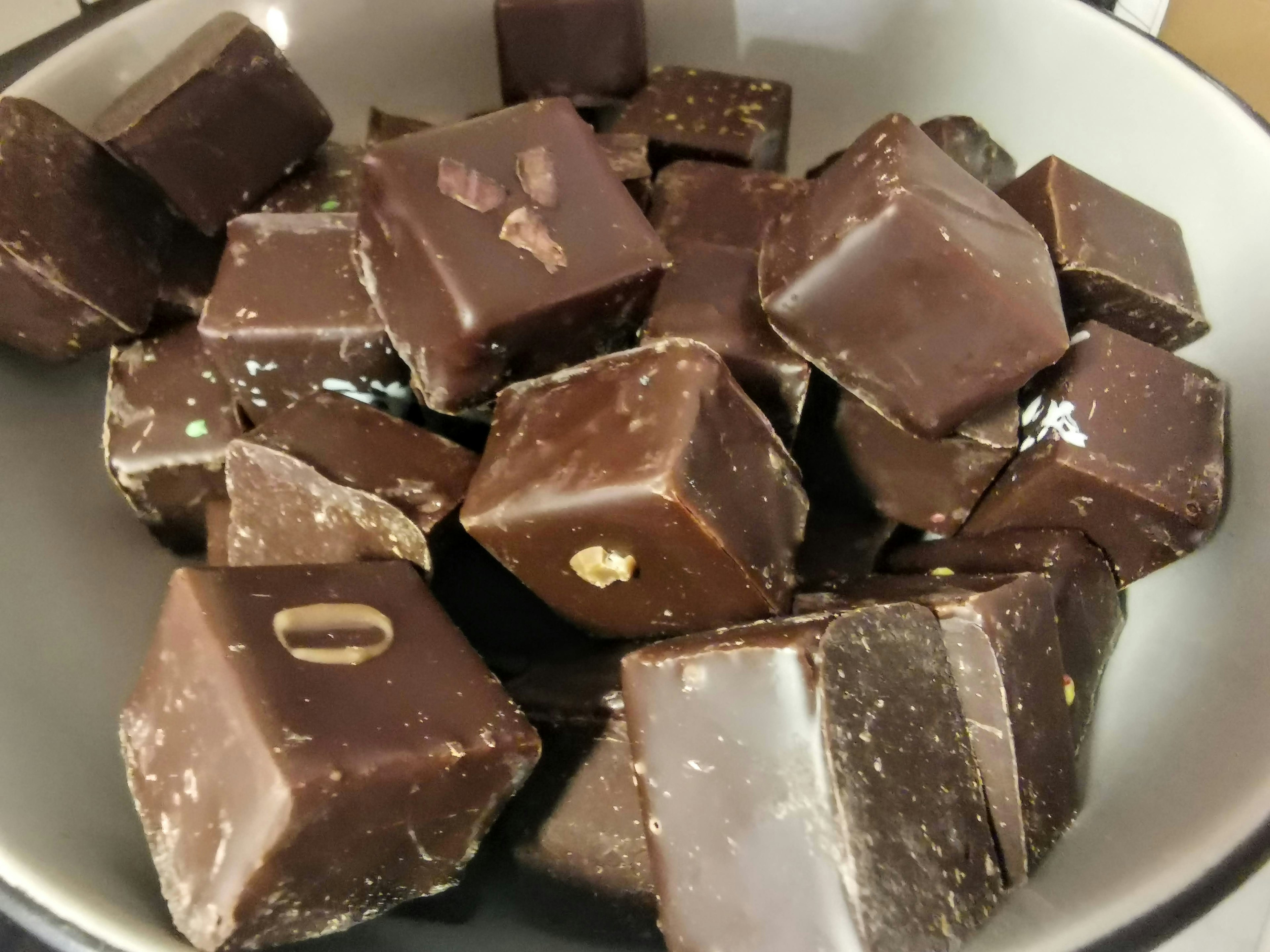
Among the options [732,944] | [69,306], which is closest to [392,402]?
[69,306]

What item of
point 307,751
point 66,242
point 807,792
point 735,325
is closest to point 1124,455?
point 735,325

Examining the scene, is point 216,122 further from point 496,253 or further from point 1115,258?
point 1115,258

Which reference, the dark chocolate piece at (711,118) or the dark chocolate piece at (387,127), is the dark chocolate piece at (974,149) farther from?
the dark chocolate piece at (387,127)

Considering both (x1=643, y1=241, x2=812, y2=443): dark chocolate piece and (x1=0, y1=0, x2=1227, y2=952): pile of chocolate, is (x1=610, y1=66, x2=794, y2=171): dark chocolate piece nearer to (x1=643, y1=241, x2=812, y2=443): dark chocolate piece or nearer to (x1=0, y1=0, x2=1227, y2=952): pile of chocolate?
(x1=0, y1=0, x2=1227, y2=952): pile of chocolate

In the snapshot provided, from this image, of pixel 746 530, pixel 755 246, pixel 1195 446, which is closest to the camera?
pixel 746 530

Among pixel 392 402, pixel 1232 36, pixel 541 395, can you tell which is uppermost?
pixel 1232 36

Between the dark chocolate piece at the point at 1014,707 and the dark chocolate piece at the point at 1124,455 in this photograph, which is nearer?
the dark chocolate piece at the point at 1014,707

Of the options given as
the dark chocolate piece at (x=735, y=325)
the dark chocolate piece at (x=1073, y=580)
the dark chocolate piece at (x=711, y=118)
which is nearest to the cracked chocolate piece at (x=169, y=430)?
the dark chocolate piece at (x=735, y=325)

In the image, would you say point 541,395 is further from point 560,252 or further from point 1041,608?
point 1041,608
